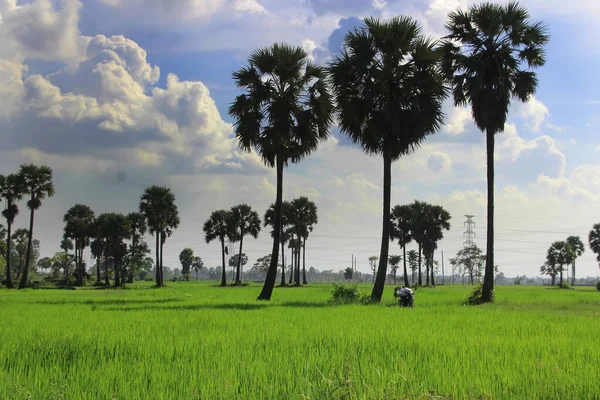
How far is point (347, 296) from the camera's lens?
27.0 m

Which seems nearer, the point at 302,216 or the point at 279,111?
the point at 279,111

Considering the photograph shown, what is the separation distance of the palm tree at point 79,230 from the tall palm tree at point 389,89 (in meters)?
70.1

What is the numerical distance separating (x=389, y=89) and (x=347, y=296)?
12.2 meters

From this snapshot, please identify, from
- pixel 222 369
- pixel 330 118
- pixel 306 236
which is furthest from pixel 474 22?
pixel 306 236

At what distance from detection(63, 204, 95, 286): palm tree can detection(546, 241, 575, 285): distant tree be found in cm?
10658

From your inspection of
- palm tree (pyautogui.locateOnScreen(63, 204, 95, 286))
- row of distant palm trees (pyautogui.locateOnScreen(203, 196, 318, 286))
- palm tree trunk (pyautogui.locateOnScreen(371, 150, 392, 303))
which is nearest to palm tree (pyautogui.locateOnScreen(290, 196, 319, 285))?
row of distant palm trees (pyautogui.locateOnScreen(203, 196, 318, 286))

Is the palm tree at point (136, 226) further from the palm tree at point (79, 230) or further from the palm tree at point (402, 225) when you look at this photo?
the palm tree at point (402, 225)

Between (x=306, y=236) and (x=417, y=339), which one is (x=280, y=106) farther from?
(x=306, y=236)

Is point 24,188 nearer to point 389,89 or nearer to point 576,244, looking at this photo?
point 389,89

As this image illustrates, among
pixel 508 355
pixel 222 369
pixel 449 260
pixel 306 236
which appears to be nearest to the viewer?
pixel 222 369

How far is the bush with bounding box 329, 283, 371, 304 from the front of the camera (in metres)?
26.1

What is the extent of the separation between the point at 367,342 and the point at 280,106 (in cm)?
2109

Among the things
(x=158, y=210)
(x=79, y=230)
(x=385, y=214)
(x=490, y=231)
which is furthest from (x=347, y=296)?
(x=79, y=230)

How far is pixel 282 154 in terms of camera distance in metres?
29.5
